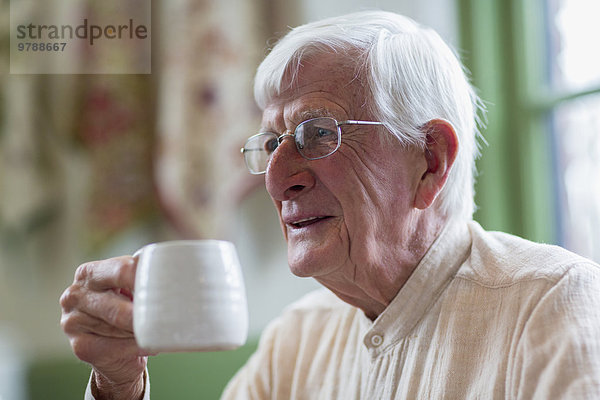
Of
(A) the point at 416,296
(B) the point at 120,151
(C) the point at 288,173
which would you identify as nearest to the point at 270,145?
(C) the point at 288,173

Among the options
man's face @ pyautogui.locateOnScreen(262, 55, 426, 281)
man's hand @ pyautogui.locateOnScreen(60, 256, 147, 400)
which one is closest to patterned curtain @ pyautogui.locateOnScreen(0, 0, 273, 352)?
man's face @ pyautogui.locateOnScreen(262, 55, 426, 281)

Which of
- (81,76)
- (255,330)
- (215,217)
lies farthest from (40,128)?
(255,330)

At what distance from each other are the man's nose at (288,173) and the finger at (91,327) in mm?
403

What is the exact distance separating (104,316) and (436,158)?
704 millimetres

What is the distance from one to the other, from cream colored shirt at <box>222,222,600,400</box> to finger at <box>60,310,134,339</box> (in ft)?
1.65

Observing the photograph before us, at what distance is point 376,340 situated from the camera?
132 cm

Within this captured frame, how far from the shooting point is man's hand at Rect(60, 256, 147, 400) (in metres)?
0.98

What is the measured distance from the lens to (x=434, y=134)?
52.2 inches

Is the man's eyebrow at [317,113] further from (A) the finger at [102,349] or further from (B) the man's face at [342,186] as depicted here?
(A) the finger at [102,349]

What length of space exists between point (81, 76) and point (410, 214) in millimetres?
1377

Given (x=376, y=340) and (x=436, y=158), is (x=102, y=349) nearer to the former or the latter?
(x=376, y=340)

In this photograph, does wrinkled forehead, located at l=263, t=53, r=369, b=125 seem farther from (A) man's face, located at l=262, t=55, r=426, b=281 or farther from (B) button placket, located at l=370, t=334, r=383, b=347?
(B) button placket, located at l=370, t=334, r=383, b=347

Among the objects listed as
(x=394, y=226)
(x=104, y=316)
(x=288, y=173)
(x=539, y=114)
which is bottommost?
(x=104, y=316)

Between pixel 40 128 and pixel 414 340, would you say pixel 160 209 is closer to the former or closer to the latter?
pixel 40 128
